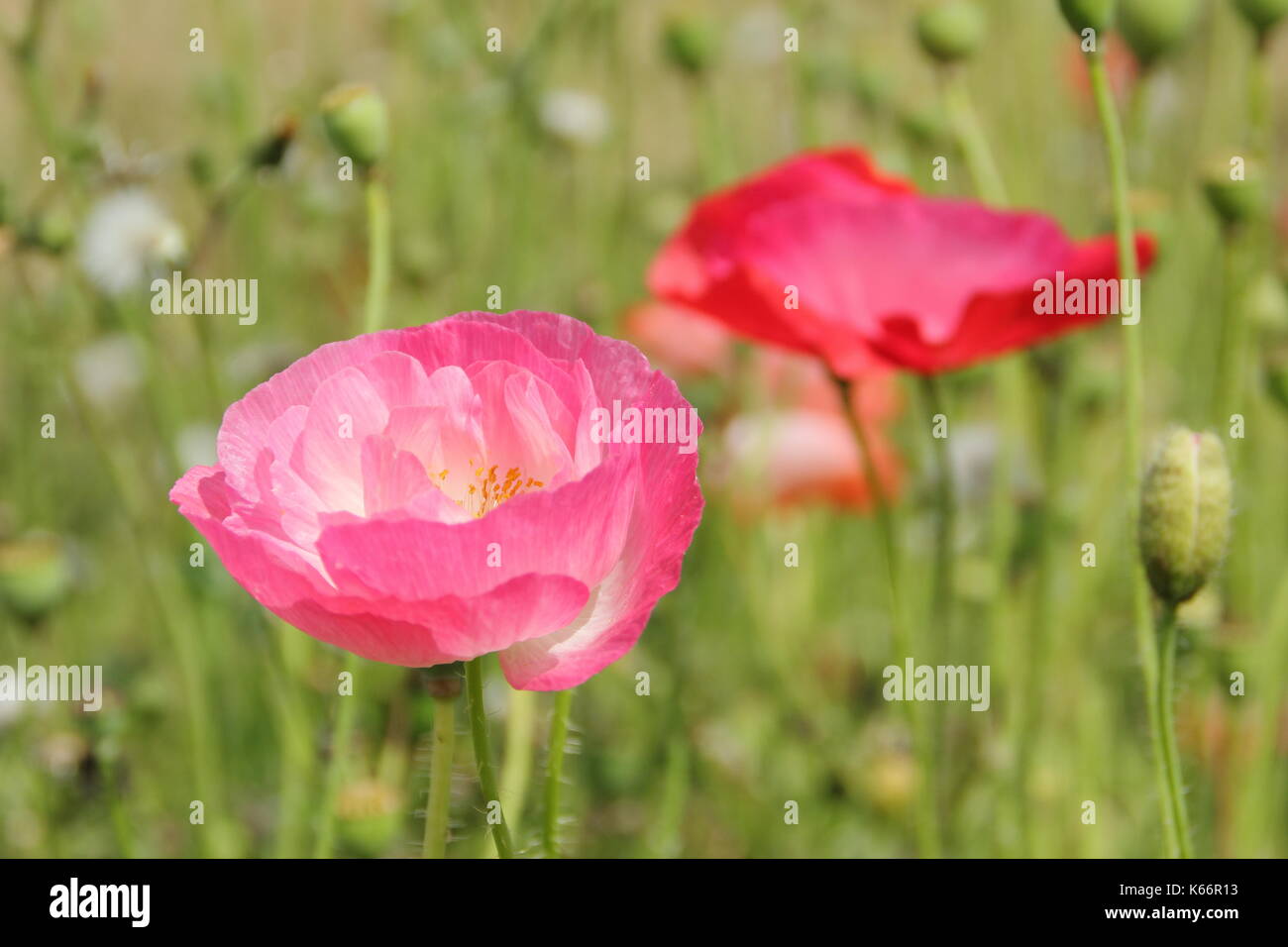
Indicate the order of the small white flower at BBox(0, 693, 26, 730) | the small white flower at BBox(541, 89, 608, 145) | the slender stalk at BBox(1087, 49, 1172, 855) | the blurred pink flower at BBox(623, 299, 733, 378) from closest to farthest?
the slender stalk at BBox(1087, 49, 1172, 855) → the small white flower at BBox(0, 693, 26, 730) → the blurred pink flower at BBox(623, 299, 733, 378) → the small white flower at BBox(541, 89, 608, 145)

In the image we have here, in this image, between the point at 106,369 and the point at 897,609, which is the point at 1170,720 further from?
the point at 106,369

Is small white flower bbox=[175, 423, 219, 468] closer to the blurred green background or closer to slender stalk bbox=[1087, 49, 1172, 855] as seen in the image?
the blurred green background

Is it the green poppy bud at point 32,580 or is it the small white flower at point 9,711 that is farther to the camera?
the small white flower at point 9,711

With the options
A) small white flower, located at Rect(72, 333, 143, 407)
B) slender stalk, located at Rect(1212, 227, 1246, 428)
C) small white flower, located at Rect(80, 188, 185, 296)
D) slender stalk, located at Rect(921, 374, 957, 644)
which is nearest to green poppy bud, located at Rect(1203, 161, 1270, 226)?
slender stalk, located at Rect(1212, 227, 1246, 428)

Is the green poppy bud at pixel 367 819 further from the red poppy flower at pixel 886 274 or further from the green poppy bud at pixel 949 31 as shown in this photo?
the green poppy bud at pixel 949 31

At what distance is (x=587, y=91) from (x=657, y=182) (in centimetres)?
13

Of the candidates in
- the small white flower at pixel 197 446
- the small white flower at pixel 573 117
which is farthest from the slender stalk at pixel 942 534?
the small white flower at pixel 573 117

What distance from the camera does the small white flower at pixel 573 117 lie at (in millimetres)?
1401

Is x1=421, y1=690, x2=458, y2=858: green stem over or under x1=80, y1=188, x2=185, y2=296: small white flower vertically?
under

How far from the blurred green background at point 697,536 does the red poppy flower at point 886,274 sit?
0.09m

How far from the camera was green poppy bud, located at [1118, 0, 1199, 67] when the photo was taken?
0.62 metres

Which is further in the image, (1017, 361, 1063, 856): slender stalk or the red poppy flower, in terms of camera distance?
(1017, 361, 1063, 856): slender stalk

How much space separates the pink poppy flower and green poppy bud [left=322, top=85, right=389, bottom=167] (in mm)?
177
